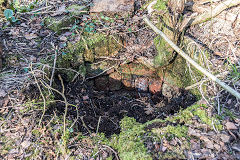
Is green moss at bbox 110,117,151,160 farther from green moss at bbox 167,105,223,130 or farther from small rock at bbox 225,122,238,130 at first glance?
small rock at bbox 225,122,238,130

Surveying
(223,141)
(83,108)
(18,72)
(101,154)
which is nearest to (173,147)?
(223,141)

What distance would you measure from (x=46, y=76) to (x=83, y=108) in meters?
0.86

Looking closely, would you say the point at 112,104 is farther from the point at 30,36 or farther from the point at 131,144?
the point at 30,36

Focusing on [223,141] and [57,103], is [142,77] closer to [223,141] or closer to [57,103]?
[57,103]

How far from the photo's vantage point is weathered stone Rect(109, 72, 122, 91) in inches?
160

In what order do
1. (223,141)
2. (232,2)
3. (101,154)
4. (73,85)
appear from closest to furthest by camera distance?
1. (223,141)
2. (101,154)
3. (232,2)
4. (73,85)

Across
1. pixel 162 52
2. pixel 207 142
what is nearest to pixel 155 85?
pixel 162 52

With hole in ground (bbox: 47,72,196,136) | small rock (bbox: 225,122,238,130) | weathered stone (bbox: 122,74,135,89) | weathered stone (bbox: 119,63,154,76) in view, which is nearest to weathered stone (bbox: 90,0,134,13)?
weathered stone (bbox: 119,63,154,76)

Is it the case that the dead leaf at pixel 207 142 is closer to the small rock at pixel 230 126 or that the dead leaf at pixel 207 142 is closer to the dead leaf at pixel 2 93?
the small rock at pixel 230 126

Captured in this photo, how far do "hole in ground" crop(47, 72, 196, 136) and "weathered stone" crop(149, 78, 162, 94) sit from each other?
0.10 m

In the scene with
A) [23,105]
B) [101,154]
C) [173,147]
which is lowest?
[101,154]

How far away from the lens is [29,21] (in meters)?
3.75

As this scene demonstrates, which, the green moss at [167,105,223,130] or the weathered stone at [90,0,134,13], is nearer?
the green moss at [167,105,223,130]

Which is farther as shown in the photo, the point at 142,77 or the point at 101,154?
the point at 142,77
